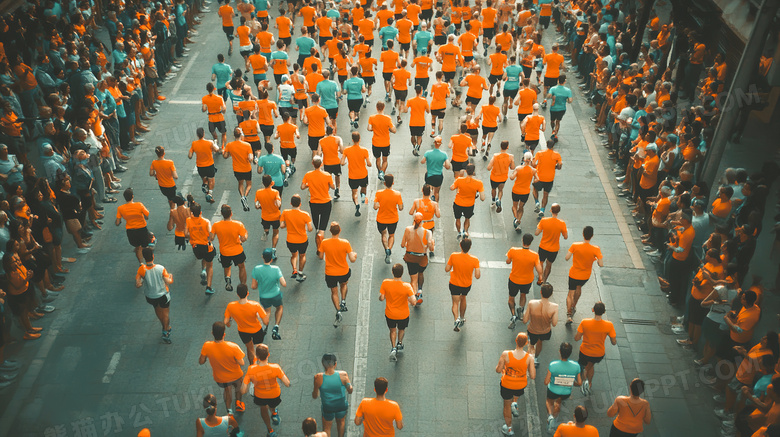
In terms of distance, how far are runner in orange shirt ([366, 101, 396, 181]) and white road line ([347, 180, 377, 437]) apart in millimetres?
1201

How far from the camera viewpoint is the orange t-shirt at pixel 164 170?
14125 millimetres

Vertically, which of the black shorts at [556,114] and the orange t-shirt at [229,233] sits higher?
the orange t-shirt at [229,233]

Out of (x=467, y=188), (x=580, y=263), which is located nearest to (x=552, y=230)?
(x=580, y=263)

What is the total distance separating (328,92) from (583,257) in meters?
8.13

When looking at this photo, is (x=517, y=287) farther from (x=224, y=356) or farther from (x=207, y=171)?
(x=207, y=171)

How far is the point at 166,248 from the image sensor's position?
46.4ft

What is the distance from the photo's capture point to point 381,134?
15500 mm

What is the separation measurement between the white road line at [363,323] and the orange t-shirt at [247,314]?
5.69 ft

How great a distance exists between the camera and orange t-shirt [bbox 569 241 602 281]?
11609 millimetres

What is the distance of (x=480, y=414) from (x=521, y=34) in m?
16.8

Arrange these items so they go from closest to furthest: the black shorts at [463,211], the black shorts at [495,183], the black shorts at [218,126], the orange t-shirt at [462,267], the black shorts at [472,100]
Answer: the orange t-shirt at [462,267] → the black shorts at [463,211] → the black shorts at [495,183] → the black shorts at [218,126] → the black shorts at [472,100]

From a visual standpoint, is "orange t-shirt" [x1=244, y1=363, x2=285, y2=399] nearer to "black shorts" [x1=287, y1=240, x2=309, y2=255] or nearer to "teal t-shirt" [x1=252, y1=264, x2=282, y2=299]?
"teal t-shirt" [x1=252, y1=264, x2=282, y2=299]

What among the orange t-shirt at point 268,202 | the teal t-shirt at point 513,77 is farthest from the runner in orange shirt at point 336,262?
the teal t-shirt at point 513,77

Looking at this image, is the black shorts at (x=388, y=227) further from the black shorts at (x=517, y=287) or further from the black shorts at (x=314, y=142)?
the black shorts at (x=314, y=142)
